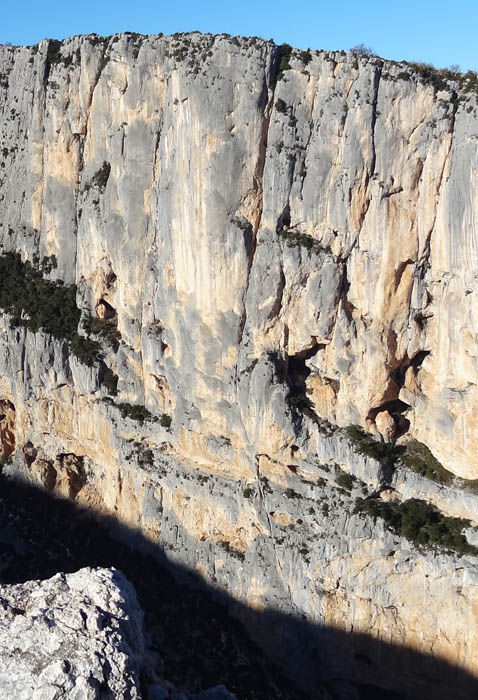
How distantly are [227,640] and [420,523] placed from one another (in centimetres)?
922

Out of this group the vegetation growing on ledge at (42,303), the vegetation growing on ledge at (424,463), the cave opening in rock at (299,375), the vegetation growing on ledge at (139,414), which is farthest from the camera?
the vegetation growing on ledge at (42,303)

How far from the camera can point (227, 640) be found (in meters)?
28.5

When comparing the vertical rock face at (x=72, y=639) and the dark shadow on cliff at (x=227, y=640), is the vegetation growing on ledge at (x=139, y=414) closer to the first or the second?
the dark shadow on cliff at (x=227, y=640)

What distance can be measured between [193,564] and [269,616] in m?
4.15

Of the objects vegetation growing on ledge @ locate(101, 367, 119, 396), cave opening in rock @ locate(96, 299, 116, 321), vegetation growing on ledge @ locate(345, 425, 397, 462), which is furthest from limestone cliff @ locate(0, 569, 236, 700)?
cave opening in rock @ locate(96, 299, 116, 321)

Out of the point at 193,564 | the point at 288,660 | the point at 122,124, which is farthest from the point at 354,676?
the point at 122,124

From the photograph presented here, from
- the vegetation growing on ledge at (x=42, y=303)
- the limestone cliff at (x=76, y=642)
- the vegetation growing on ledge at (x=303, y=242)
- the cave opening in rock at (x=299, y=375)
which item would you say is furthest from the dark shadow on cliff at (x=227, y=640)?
the vegetation growing on ledge at (x=303, y=242)

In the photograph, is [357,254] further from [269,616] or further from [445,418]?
[269,616]

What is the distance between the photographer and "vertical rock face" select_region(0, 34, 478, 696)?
83.6 ft

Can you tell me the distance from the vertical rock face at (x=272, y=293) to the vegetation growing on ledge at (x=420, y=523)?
19.1 inches

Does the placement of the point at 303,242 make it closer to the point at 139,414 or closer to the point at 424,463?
the point at 424,463

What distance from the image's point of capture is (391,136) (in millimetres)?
25062

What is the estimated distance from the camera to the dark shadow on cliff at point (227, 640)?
1052 inches

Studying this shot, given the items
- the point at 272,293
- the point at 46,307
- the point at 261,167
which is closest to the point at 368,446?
the point at 272,293
